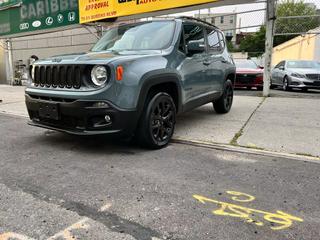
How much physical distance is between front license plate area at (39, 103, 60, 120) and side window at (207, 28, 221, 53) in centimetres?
348

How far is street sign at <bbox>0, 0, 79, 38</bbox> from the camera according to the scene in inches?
537

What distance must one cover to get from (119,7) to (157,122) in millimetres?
8018

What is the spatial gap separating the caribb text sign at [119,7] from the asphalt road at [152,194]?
6.67m

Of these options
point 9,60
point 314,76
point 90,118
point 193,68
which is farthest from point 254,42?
point 90,118

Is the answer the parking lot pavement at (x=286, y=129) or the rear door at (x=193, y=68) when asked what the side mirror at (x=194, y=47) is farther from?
the parking lot pavement at (x=286, y=129)

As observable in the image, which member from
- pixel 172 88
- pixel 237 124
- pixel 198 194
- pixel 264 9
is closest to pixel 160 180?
pixel 198 194

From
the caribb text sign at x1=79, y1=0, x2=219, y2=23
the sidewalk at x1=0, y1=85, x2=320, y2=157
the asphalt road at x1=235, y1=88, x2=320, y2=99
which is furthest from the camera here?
the asphalt road at x1=235, y1=88, x2=320, y2=99

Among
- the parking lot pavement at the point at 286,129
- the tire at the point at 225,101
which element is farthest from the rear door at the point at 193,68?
the tire at the point at 225,101

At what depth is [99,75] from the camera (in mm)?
4348

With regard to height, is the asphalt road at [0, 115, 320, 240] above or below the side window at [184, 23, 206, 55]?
below

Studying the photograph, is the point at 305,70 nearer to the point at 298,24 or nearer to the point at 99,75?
the point at 298,24

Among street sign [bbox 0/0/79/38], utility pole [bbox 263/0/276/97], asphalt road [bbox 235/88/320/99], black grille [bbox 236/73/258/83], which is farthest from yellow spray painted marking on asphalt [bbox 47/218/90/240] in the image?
black grille [bbox 236/73/258/83]

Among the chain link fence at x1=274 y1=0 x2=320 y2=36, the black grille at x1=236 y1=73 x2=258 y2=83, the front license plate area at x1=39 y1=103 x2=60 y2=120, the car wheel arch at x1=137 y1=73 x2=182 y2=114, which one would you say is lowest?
the black grille at x1=236 y1=73 x2=258 y2=83

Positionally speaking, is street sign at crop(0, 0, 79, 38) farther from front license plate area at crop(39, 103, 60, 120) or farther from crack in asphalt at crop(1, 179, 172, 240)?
crack in asphalt at crop(1, 179, 172, 240)
